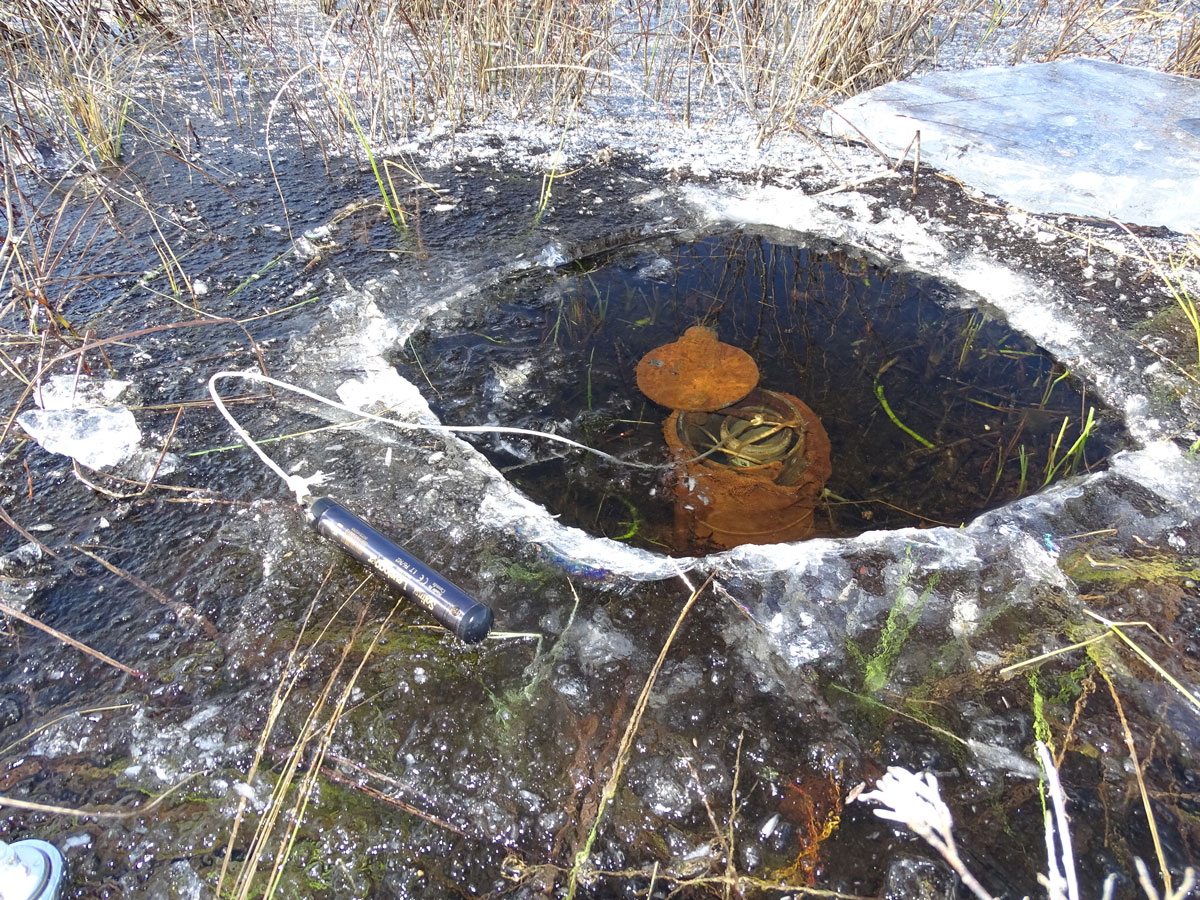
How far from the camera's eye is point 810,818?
1.20m

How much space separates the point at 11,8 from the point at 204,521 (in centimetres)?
371

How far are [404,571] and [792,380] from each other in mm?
1368

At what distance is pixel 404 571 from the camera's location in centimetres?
143

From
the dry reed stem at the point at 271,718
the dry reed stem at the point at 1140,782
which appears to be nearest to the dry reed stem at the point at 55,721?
the dry reed stem at the point at 271,718

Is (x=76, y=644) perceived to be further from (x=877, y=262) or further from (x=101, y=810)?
(x=877, y=262)

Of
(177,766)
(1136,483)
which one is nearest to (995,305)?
(1136,483)

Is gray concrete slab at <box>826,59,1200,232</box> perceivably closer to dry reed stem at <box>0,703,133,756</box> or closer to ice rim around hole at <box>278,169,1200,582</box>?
ice rim around hole at <box>278,169,1200,582</box>

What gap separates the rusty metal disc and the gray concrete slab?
56.4 inches

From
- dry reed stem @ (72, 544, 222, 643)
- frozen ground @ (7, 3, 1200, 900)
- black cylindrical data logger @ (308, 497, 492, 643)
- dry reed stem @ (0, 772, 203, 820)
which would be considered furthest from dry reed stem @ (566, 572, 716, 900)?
dry reed stem @ (72, 544, 222, 643)

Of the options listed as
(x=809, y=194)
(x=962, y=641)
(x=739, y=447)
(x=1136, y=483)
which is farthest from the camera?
(x=809, y=194)

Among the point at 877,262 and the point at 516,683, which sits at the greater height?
the point at 877,262

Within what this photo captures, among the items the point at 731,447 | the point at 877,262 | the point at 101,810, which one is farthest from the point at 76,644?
the point at 877,262

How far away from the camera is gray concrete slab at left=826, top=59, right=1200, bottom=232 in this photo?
9.01 ft

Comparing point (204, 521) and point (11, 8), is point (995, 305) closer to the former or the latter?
point (204, 521)
